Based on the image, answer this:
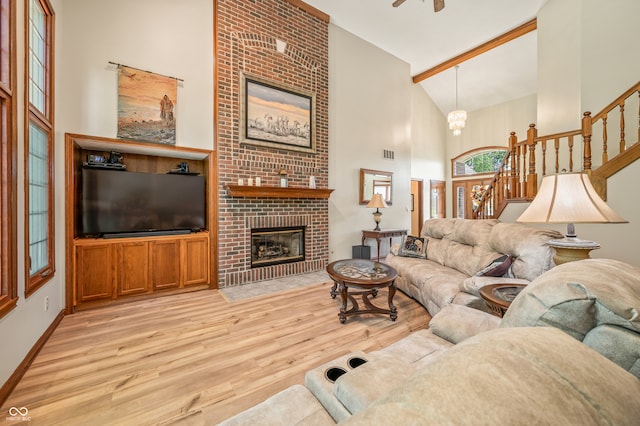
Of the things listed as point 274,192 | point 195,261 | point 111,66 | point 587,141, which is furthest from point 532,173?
point 111,66

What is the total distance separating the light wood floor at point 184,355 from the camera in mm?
1632

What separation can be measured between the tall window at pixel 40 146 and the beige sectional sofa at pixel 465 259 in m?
3.64

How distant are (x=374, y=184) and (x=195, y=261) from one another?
3.90m

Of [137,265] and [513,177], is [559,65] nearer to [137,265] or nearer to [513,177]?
[513,177]

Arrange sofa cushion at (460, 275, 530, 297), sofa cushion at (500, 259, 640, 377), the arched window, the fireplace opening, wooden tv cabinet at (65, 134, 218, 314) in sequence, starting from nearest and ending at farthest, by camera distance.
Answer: sofa cushion at (500, 259, 640, 377) < sofa cushion at (460, 275, 530, 297) < wooden tv cabinet at (65, 134, 218, 314) < the fireplace opening < the arched window

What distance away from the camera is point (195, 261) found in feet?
12.3

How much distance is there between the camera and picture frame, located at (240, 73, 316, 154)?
414 cm

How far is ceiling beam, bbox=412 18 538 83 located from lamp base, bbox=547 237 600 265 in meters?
5.66

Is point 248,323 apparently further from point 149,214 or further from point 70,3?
point 70,3

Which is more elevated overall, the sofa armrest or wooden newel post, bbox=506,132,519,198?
wooden newel post, bbox=506,132,519,198

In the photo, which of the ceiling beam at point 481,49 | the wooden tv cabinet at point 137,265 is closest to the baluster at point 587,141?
the ceiling beam at point 481,49

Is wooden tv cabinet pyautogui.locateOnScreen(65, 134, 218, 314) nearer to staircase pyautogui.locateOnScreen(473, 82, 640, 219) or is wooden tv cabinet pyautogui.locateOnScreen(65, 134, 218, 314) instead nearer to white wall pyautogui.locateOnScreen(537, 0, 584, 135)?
staircase pyautogui.locateOnScreen(473, 82, 640, 219)

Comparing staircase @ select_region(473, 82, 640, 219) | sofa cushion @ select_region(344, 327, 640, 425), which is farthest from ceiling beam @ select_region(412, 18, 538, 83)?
sofa cushion @ select_region(344, 327, 640, 425)

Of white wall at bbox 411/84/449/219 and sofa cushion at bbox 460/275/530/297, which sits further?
white wall at bbox 411/84/449/219
